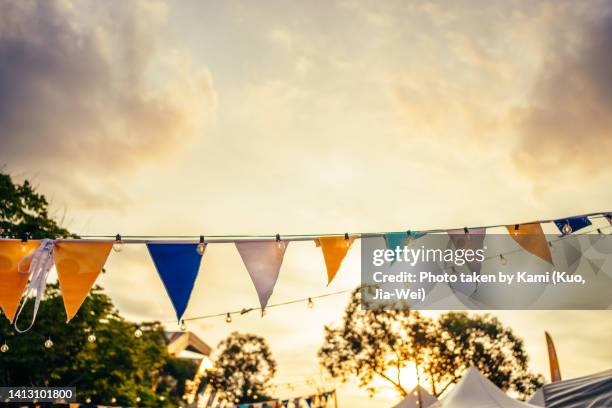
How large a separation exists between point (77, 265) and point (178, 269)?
107 centimetres

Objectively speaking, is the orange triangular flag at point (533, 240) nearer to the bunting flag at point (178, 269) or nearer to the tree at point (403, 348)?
the bunting flag at point (178, 269)

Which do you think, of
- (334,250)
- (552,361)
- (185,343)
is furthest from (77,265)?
(185,343)

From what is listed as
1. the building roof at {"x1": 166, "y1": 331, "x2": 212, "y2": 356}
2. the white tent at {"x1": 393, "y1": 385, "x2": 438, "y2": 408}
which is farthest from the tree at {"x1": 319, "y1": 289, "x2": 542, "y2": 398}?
the building roof at {"x1": 166, "y1": 331, "x2": 212, "y2": 356}

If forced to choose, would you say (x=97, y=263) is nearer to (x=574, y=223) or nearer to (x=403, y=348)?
(x=574, y=223)

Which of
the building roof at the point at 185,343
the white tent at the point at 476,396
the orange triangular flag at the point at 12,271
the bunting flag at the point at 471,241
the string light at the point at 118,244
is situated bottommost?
Result: the white tent at the point at 476,396

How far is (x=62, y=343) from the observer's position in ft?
49.4

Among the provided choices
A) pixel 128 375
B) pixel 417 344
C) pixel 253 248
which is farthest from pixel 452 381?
pixel 253 248

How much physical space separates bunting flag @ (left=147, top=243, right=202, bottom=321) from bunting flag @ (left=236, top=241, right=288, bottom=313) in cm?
55

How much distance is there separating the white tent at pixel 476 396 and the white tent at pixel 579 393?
632 mm

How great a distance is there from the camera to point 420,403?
15938mm

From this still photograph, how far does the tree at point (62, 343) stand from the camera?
552 inches

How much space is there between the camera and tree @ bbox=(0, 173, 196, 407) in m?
14.0

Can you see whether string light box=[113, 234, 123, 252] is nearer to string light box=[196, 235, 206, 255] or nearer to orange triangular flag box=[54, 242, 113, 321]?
orange triangular flag box=[54, 242, 113, 321]

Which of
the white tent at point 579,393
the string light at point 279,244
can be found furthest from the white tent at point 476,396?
the string light at point 279,244
